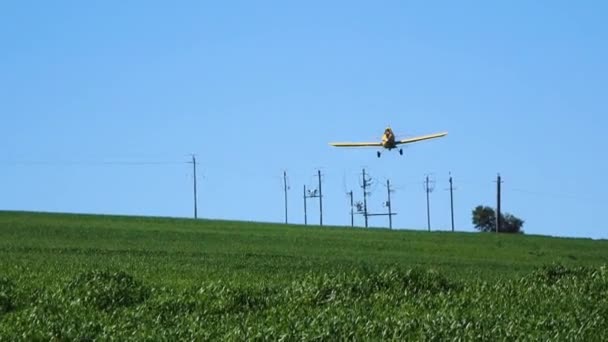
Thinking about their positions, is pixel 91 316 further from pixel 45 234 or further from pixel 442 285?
pixel 45 234

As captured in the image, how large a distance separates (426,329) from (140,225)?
59.2m

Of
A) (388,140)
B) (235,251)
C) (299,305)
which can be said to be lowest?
(299,305)

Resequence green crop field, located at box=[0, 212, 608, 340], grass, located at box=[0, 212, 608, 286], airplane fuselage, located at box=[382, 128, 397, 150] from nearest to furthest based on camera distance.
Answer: green crop field, located at box=[0, 212, 608, 340] → grass, located at box=[0, 212, 608, 286] → airplane fuselage, located at box=[382, 128, 397, 150]

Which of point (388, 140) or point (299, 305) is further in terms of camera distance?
point (388, 140)

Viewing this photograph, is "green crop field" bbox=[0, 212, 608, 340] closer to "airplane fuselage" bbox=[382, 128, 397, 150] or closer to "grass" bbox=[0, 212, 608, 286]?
"grass" bbox=[0, 212, 608, 286]

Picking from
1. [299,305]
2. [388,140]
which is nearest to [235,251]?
Answer: [388,140]

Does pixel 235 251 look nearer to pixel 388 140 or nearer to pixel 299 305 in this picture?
pixel 388 140

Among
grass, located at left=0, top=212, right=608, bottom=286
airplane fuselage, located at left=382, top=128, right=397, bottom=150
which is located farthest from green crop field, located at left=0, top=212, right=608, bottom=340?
airplane fuselage, located at left=382, top=128, right=397, bottom=150

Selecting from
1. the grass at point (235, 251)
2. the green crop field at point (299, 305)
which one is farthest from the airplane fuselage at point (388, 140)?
the green crop field at point (299, 305)

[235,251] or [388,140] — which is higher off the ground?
[388,140]

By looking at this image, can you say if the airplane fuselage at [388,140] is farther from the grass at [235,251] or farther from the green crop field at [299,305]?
the green crop field at [299,305]

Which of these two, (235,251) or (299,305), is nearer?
(299,305)

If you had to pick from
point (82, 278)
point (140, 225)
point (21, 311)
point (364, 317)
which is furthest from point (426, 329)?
point (140, 225)

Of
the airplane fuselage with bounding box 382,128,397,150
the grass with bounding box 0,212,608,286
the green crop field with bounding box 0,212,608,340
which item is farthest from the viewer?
the airplane fuselage with bounding box 382,128,397,150
